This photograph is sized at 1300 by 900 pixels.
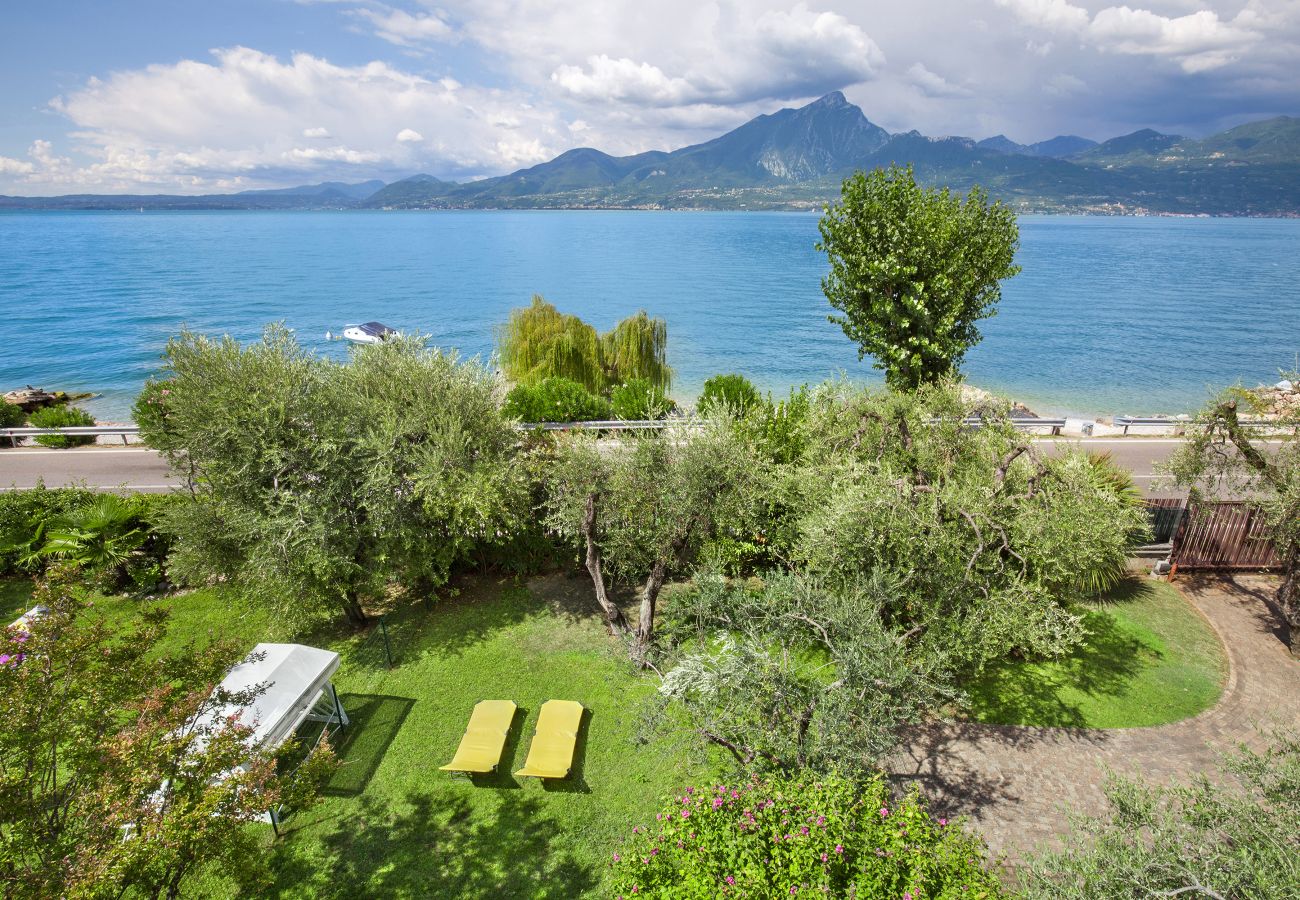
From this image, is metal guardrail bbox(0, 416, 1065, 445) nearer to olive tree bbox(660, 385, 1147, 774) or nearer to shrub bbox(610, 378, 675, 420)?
shrub bbox(610, 378, 675, 420)

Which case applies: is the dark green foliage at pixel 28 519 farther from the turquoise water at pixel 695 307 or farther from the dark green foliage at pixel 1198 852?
the turquoise water at pixel 695 307

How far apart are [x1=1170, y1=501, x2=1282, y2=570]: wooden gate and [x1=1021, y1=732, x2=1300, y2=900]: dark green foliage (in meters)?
12.8

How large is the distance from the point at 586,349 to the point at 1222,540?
27244 millimetres

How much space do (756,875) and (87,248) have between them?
21981 centimetres

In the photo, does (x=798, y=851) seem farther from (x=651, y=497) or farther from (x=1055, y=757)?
(x=651, y=497)

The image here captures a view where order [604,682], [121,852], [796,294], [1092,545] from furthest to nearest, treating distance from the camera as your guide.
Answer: [796,294] → [604,682] → [1092,545] → [121,852]

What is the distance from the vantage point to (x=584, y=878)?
9648 millimetres

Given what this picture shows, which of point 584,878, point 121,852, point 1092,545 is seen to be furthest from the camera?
point 1092,545

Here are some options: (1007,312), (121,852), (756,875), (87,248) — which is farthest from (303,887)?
(87,248)

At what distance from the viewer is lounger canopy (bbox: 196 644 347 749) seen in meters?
10.7

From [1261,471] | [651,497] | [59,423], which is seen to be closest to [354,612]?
[651,497]

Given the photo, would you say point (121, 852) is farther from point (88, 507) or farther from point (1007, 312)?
point (1007, 312)

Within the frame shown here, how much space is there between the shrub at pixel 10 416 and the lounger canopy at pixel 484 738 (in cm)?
3348

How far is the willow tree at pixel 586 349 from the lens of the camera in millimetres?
33594
